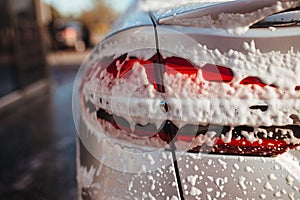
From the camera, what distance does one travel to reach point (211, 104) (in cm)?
131

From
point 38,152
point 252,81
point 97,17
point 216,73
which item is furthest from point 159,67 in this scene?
point 97,17

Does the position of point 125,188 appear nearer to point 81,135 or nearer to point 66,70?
point 81,135

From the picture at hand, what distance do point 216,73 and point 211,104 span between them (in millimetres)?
101

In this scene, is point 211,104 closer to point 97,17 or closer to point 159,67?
point 159,67

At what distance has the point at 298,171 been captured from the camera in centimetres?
130

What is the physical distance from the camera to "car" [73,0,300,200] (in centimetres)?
129

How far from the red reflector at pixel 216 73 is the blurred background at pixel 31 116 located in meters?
2.02

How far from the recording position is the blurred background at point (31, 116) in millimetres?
3371

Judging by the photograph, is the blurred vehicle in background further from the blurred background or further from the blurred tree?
the blurred tree

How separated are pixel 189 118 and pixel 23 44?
249 inches

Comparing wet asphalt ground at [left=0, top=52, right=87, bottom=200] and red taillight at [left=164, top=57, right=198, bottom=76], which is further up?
red taillight at [left=164, top=57, right=198, bottom=76]

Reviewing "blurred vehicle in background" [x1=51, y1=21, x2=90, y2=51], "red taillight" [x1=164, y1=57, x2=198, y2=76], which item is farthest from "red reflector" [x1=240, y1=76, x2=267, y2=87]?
"blurred vehicle in background" [x1=51, y1=21, x2=90, y2=51]

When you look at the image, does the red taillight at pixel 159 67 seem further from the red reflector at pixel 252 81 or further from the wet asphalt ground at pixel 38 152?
the wet asphalt ground at pixel 38 152

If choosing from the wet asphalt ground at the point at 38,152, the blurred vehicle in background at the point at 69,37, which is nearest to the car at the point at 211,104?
the wet asphalt ground at the point at 38,152
